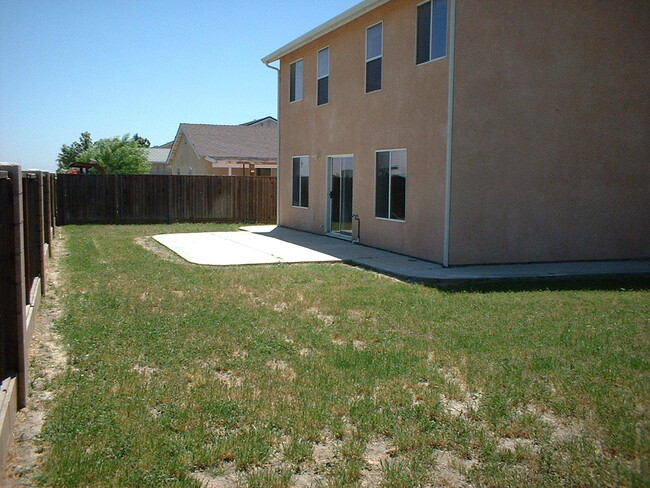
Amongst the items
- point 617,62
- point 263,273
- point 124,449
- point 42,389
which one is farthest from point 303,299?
point 617,62

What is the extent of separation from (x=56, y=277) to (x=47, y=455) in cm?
738

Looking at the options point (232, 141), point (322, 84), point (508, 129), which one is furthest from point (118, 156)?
point (508, 129)

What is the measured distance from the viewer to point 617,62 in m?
13.5

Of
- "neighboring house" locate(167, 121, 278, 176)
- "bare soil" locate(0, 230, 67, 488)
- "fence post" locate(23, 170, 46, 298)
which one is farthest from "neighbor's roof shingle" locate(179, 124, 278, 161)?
"bare soil" locate(0, 230, 67, 488)

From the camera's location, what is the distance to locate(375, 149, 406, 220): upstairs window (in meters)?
14.1

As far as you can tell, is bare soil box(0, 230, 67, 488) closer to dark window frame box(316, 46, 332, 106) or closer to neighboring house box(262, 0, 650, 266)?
neighboring house box(262, 0, 650, 266)

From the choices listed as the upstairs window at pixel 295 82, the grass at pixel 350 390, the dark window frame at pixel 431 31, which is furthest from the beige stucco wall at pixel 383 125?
the grass at pixel 350 390

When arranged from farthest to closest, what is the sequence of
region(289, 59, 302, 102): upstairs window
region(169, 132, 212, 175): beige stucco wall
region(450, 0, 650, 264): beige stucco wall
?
region(169, 132, 212, 175): beige stucco wall
region(289, 59, 302, 102): upstairs window
region(450, 0, 650, 264): beige stucco wall

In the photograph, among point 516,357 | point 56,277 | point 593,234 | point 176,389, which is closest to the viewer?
point 176,389

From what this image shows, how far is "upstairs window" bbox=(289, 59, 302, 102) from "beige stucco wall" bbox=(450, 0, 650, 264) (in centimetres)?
841

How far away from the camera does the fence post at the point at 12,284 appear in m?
4.93

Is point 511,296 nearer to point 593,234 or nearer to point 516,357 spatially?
point 516,357

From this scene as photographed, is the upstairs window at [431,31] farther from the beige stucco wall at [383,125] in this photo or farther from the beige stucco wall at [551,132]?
the beige stucco wall at [551,132]

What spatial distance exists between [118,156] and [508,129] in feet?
109
